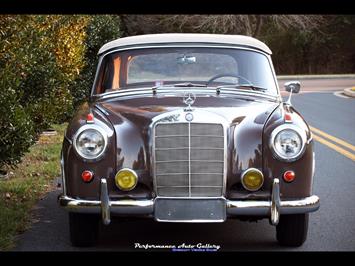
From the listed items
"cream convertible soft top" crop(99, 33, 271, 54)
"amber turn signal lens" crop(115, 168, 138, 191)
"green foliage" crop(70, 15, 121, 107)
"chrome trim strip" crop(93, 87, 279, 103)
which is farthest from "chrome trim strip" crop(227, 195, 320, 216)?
"green foliage" crop(70, 15, 121, 107)

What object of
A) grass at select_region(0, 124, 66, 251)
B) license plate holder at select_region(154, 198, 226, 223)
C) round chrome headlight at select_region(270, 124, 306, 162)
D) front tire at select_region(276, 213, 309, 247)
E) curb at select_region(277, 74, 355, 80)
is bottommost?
curb at select_region(277, 74, 355, 80)

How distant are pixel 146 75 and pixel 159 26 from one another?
19.0 meters

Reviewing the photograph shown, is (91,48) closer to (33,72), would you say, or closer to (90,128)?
(33,72)

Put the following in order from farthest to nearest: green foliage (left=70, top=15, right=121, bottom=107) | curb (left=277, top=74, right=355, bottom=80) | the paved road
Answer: curb (left=277, top=74, right=355, bottom=80)
green foliage (left=70, top=15, right=121, bottom=107)
the paved road

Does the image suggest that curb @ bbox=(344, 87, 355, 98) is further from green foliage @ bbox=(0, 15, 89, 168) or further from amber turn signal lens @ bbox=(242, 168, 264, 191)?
amber turn signal lens @ bbox=(242, 168, 264, 191)

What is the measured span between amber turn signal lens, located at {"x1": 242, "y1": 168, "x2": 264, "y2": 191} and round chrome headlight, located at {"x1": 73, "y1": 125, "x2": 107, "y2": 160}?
0.99m

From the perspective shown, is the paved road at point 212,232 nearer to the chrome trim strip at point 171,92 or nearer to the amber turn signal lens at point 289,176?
the amber turn signal lens at point 289,176

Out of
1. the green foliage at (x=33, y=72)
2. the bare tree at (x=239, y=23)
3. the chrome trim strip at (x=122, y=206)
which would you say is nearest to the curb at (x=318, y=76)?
the bare tree at (x=239, y=23)

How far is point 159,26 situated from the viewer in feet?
81.1

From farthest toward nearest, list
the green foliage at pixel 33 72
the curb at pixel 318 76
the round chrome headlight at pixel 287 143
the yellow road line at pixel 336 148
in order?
the curb at pixel 318 76 → the yellow road line at pixel 336 148 → the green foliage at pixel 33 72 → the round chrome headlight at pixel 287 143

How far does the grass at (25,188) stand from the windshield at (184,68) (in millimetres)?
1320

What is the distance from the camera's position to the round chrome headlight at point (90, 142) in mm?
4691

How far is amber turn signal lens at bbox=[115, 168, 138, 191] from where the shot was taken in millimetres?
4645
